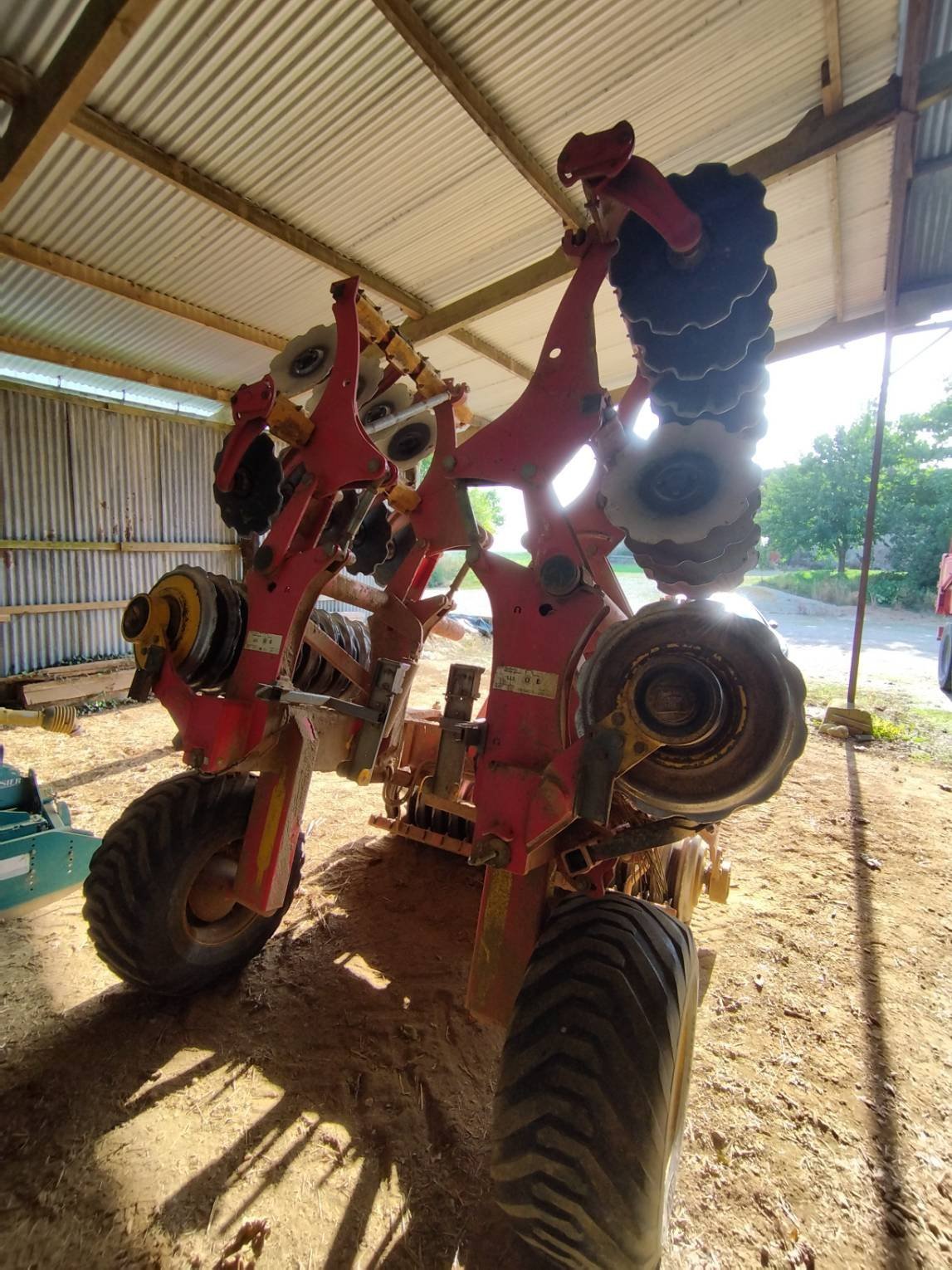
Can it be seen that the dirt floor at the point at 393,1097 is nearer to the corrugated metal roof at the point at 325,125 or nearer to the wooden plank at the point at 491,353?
the corrugated metal roof at the point at 325,125

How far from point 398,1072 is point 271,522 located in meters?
2.22

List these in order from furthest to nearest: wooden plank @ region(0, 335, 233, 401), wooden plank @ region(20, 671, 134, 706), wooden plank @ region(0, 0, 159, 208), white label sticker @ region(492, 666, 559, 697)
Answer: wooden plank @ region(20, 671, 134, 706) → wooden plank @ region(0, 335, 233, 401) → wooden plank @ region(0, 0, 159, 208) → white label sticker @ region(492, 666, 559, 697)

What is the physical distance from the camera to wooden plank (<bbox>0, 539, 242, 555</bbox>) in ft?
26.1

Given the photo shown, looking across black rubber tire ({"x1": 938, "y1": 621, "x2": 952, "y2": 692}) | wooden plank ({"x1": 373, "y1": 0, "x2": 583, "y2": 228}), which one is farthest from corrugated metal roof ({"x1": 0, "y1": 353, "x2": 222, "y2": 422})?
black rubber tire ({"x1": 938, "y1": 621, "x2": 952, "y2": 692})

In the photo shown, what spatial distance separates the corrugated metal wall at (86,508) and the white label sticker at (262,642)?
7635 mm

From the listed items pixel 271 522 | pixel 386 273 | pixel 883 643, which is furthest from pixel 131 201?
pixel 883 643

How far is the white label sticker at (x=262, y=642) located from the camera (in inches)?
87.7

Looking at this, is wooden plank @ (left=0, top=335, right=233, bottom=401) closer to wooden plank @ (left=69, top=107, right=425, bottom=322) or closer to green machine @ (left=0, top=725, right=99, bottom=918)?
wooden plank @ (left=69, top=107, right=425, bottom=322)

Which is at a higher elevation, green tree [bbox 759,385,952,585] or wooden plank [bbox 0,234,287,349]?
green tree [bbox 759,385,952,585]

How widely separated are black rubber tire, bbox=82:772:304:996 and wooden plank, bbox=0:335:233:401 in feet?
16.9

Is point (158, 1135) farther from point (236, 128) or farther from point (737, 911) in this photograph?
point (236, 128)

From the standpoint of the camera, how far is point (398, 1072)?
2291 mm

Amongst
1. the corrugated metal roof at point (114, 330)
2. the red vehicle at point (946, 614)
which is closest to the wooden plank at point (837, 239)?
the corrugated metal roof at point (114, 330)

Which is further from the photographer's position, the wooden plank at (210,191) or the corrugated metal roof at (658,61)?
the wooden plank at (210,191)
